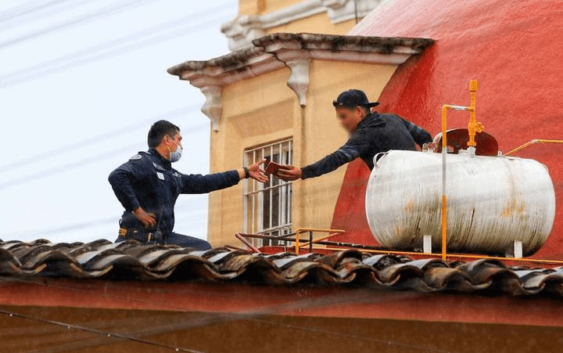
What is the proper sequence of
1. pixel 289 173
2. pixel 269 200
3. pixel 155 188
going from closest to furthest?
pixel 155 188 < pixel 289 173 < pixel 269 200

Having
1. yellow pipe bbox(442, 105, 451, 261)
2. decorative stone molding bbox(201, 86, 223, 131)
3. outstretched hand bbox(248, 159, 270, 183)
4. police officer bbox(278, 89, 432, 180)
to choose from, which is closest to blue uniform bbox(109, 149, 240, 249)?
outstretched hand bbox(248, 159, 270, 183)

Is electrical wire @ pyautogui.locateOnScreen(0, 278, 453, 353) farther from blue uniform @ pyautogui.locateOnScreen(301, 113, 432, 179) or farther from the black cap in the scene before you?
the black cap

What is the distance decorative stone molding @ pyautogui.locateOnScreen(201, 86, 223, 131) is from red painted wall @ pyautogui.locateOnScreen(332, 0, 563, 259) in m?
2.22

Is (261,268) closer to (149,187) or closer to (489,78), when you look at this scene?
(149,187)

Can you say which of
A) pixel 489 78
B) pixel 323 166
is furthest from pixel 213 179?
pixel 489 78

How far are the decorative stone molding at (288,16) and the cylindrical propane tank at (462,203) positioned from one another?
42.8ft

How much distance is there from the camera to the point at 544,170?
14242mm

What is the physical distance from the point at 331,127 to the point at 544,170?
3749 millimetres

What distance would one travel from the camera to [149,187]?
44.2 ft

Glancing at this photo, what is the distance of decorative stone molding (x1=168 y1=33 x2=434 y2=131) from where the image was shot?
1706cm

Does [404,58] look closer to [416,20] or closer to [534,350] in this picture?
[416,20]

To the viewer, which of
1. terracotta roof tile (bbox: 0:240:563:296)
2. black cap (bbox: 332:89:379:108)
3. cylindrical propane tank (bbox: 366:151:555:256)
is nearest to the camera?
terracotta roof tile (bbox: 0:240:563:296)

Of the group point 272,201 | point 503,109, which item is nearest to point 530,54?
point 503,109

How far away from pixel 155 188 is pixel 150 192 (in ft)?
0.16
